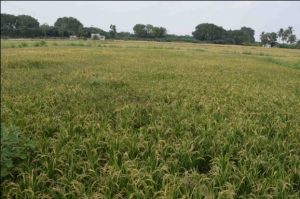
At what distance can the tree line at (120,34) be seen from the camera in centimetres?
11188

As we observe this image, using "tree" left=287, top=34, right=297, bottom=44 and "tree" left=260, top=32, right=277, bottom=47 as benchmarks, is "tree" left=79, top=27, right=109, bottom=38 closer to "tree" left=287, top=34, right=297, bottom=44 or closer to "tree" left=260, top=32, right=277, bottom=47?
"tree" left=260, top=32, right=277, bottom=47

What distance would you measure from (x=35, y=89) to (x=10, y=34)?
110m

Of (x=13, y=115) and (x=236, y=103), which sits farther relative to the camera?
(x=236, y=103)

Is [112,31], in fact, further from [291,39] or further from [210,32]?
[291,39]

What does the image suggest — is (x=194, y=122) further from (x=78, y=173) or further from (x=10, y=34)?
→ (x=10, y=34)

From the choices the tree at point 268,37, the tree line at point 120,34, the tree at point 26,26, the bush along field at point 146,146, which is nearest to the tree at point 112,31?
the tree line at point 120,34

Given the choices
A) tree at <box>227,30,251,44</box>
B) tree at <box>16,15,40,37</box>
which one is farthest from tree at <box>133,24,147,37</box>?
tree at <box>16,15,40,37</box>

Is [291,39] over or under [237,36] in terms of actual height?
over

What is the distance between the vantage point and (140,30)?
5453 inches

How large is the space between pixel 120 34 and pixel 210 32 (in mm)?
36348

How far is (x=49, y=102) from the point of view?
1024 centimetres

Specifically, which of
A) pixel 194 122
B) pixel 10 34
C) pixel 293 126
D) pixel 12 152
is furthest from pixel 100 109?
pixel 10 34

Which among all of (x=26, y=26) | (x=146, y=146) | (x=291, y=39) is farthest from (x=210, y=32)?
(x=146, y=146)

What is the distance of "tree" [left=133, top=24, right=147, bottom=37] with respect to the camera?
136m
